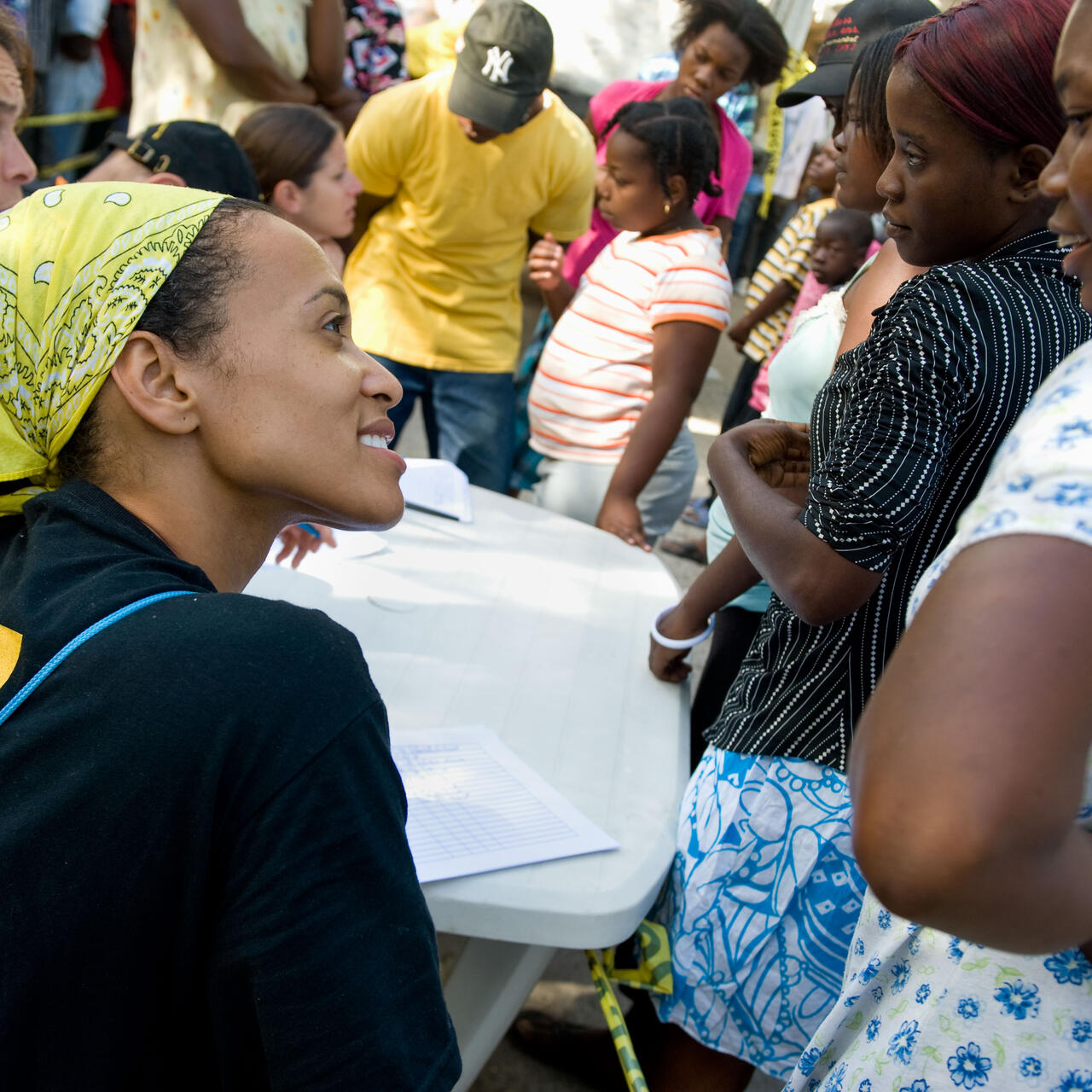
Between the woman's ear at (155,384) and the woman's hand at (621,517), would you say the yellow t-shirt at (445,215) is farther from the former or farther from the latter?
the woman's ear at (155,384)

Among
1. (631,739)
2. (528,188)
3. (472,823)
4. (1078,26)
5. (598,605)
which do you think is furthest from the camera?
(528,188)

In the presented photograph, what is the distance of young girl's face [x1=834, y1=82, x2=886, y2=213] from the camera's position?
1.59 meters

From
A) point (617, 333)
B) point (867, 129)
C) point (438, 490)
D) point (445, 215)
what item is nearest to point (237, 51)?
point (445, 215)

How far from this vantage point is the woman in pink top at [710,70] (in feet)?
11.8

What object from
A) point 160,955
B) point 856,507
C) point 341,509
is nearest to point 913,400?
point 856,507

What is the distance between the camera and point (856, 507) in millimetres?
1105

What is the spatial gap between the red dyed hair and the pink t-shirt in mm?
2336

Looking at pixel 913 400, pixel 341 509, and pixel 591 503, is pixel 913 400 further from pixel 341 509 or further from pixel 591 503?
pixel 591 503

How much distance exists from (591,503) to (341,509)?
1845mm

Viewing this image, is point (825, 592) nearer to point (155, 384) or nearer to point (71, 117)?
point (155, 384)

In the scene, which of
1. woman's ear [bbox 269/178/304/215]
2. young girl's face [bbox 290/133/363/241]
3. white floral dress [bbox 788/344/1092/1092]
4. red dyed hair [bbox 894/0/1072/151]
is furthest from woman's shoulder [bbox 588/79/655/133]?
white floral dress [bbox 788/344/1092/1092]

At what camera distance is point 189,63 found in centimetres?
310

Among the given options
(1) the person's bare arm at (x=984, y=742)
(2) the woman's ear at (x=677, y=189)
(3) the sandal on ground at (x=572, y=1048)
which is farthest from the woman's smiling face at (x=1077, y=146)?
(2) the woman's ear at (x=677, y=189)

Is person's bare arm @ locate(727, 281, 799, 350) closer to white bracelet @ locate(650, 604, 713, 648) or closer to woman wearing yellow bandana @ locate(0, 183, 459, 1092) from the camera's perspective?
white bracelet @ locate(650, 604, 713, 648)
